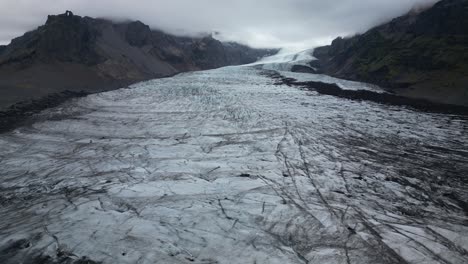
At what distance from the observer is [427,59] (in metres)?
40.7

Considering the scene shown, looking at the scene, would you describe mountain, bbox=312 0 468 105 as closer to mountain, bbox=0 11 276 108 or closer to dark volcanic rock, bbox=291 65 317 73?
mountain, bbox=0 11 276 108

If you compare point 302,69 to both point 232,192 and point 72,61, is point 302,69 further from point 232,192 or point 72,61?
point 232,192

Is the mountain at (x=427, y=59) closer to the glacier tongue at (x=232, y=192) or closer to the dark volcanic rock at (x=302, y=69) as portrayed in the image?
the glacier tongue at (x=232, y=192)

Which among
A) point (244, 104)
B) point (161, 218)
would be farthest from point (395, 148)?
point (244, 104)

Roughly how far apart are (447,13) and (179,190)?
50008 mm

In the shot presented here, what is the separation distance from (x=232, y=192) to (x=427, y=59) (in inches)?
1534

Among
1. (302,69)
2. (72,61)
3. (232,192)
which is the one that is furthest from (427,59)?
(302,69)

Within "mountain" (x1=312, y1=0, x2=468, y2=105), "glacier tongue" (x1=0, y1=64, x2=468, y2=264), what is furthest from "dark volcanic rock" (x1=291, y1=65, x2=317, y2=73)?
"glacier tongue" (x1=0, y1=64, x2=468, y2=264)

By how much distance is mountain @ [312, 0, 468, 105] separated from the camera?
32469mm

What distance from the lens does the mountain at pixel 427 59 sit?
107 ft

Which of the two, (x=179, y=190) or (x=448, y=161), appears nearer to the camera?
(x=179, y=190)

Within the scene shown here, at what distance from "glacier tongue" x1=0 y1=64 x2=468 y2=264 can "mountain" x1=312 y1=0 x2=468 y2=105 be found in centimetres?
1778

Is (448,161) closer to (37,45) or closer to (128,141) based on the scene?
(128,141)

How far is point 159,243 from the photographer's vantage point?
21.0 ft
